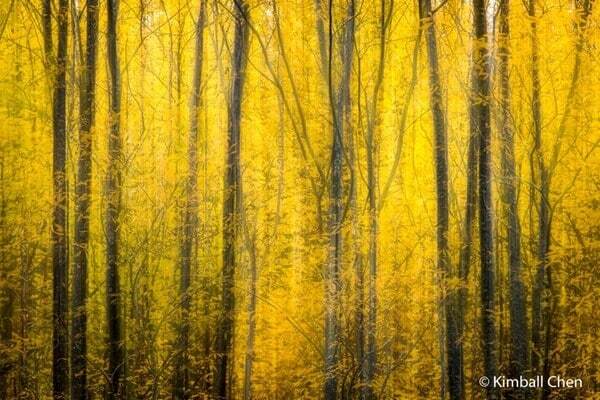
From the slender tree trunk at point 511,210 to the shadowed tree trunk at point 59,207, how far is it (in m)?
2.14

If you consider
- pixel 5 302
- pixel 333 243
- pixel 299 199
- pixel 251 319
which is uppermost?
pixel 299 199

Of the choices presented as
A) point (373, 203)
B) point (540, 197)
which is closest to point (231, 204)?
point (373, 203)

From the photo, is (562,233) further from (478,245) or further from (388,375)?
(388,375)

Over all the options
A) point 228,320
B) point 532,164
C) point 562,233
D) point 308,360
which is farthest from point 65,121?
point 562,233

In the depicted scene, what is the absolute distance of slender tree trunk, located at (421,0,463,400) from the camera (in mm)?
2525

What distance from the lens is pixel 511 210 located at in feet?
8.35

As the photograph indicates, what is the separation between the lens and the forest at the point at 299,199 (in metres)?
2.53

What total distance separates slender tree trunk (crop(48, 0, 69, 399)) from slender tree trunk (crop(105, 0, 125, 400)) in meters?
0.21

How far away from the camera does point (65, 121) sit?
101 inches

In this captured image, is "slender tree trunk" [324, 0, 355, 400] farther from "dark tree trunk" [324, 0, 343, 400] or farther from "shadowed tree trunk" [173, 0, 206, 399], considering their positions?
"shadowed tree trunk" [173, 0, 206, 399]

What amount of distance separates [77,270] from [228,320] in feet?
2.55

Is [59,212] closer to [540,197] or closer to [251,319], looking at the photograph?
[251,319]

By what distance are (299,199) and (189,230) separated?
0.56 m

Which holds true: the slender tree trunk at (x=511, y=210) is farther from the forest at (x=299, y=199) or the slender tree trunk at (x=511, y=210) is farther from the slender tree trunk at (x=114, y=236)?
the slender tree trunk at (x=114, y=236)
